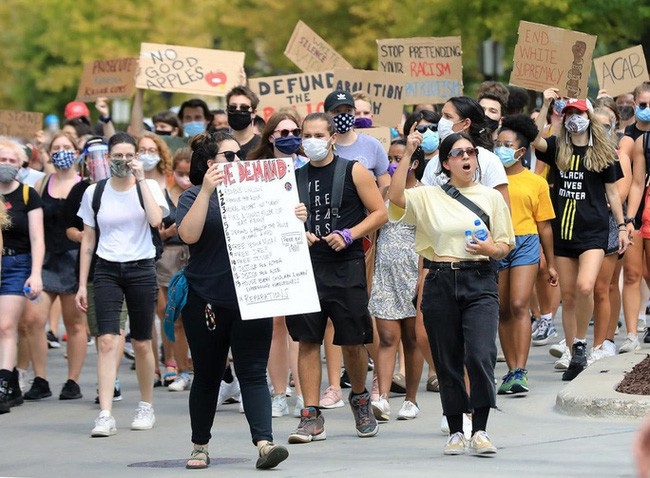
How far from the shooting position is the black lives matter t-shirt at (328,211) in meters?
9.89

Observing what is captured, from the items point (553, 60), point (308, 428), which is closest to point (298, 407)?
point (308, 428)

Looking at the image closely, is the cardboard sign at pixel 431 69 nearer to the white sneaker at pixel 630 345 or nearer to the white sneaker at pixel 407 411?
the white sneaker at pixel 630 345

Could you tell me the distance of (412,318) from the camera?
11055mm

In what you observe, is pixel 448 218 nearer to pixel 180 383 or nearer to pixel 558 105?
pixel 558 105

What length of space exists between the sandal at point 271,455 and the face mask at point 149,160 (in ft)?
14.5

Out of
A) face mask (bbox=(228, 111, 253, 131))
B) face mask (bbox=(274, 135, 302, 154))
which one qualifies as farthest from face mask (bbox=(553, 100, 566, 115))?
face mask (bbox=(274, 135, 302, 154))

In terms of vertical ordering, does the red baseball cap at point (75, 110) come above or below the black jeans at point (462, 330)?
above

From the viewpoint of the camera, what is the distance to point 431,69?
50.1 feet

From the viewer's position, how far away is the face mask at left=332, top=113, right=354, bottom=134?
11359mm

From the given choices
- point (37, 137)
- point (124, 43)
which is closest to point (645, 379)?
point (37, 137)

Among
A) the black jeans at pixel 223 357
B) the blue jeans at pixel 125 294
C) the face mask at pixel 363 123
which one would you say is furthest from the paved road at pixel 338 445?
the face mask at pixel 363 123

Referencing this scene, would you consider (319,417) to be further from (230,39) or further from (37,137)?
(230,39)

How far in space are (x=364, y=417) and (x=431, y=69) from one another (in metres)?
6.03

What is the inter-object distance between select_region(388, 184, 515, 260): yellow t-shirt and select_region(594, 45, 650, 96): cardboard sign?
7.01 meters
